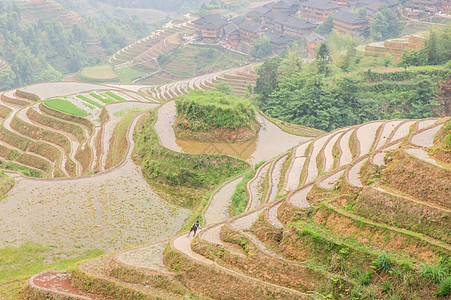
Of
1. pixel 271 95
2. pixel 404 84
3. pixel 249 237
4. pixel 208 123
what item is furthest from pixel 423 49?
pixel 249 237

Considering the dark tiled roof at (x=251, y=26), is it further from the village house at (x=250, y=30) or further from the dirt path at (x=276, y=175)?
the dirt path at (x=276, y=175)

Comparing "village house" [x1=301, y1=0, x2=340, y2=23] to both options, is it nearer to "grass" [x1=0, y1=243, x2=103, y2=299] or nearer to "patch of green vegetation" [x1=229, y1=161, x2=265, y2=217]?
"patch of green vegetation" [x1=229, y1=161, x2=265, y2=217]

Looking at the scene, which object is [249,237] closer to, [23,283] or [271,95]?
[23,283]

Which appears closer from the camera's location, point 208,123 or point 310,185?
point 310,185

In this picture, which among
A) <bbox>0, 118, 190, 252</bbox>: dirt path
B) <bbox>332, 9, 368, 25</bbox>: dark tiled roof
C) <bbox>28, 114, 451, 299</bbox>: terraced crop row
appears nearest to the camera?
<bbox>28, 114, 451, 299</bbox>: terraced crop row

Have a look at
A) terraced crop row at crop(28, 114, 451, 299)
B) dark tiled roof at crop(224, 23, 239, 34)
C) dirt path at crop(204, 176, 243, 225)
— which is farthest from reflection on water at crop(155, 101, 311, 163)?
dark tiled roof at crop(224, 23, 239, 34)

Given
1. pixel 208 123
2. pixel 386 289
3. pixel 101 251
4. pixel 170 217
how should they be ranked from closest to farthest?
pixel 386 289
pixel 101 251
pixel 170 217
pixel 208 123

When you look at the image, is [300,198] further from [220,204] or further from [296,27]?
[296,27]

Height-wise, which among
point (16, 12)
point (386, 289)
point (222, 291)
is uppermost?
point (16, 12)
